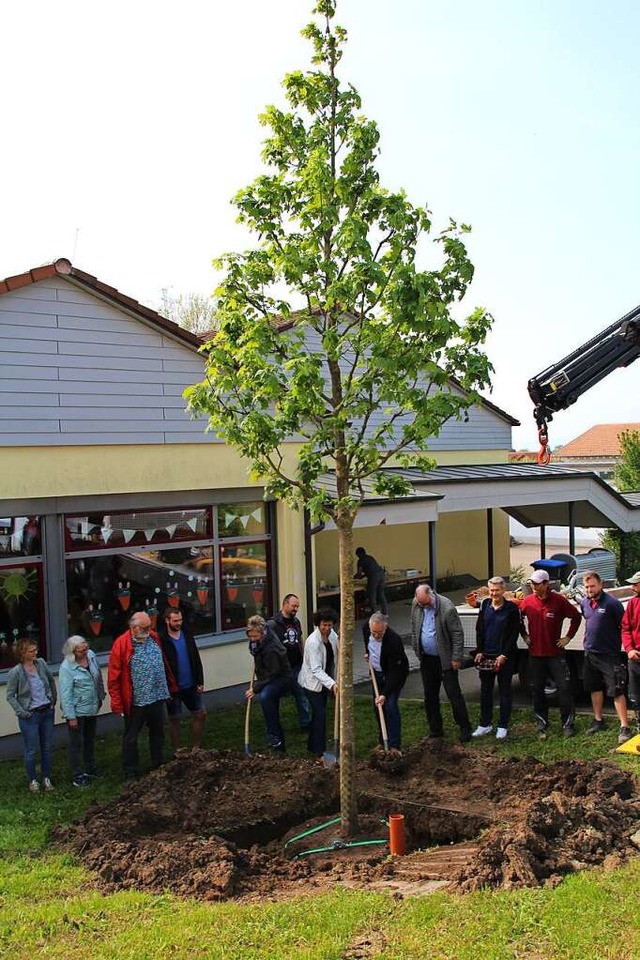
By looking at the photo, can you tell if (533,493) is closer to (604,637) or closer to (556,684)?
(556,684)

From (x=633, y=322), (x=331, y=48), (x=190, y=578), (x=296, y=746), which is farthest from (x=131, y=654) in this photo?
(x=633, y=322)

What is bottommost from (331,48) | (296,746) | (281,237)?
(296,746)

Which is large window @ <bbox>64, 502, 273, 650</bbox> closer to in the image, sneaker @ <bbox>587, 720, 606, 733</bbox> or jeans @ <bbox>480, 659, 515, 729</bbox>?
jeans @ <bbox>480, 659, 515, 729</bbox>

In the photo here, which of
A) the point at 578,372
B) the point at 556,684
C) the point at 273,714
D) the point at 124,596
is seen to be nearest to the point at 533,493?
the point at 578,372

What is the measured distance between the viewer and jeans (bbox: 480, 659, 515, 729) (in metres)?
9.55

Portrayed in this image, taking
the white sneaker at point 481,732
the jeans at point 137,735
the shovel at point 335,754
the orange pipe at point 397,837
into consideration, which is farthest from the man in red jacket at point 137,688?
the white sneaker at point 481,732

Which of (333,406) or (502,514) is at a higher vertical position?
(333,406)

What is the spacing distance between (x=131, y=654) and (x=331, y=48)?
5.74 m

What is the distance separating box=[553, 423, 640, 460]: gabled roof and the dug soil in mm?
58845

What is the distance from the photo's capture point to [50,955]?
16.2 feet

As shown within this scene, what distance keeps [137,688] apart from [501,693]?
3.84 metres

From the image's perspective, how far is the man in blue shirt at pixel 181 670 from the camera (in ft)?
30.6

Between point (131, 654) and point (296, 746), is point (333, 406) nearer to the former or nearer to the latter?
point (131, 654)

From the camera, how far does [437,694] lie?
382 inches
